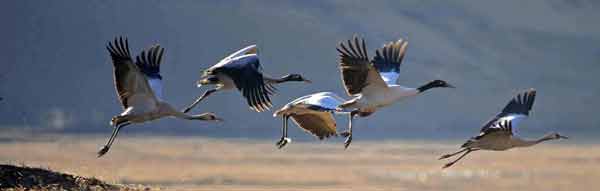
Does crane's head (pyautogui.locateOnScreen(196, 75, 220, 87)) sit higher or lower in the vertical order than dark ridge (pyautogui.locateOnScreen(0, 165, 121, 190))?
higher

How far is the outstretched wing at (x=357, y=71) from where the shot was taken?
89.1ft

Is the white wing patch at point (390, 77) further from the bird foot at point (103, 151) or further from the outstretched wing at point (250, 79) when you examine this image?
the bird foot at point (103, 151)

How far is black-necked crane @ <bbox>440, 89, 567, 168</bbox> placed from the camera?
28203 millimetres

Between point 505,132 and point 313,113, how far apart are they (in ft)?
A: 9.50

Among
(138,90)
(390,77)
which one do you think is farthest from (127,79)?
(390,77)

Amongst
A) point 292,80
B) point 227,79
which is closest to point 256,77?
point 227,79

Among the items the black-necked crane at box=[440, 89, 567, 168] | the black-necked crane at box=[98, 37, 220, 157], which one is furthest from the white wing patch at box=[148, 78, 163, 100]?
the black-necked crane at box=[440, 89, 567, 168]

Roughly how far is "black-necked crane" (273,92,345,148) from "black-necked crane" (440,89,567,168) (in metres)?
1.84

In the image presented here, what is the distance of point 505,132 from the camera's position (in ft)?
92.6

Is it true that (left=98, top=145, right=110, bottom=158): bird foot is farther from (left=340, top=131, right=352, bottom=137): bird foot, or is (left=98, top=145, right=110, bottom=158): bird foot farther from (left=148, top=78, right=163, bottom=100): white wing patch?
(left=340, top=131, right=352, bottom=137): bird foot

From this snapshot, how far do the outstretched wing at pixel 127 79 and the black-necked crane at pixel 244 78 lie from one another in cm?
132

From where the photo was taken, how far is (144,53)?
28922mm

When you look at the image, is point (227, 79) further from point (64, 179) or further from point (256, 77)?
point (64, 179)

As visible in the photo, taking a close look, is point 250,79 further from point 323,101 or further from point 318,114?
point 318,114
